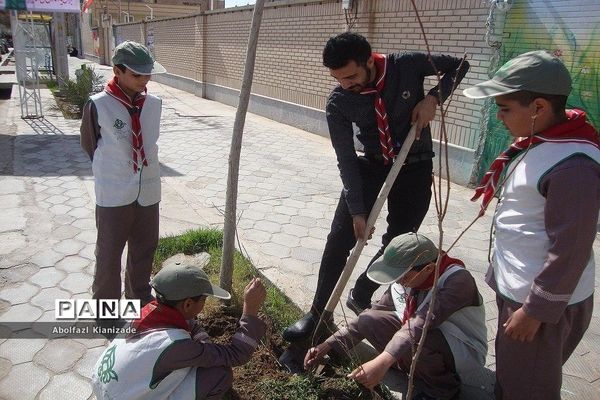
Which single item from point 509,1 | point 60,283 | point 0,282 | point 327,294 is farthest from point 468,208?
point 0,282

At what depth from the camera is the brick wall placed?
5484mm

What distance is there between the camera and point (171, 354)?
5.52 feet

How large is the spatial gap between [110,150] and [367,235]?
142cm

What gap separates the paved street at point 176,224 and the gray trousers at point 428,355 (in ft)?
0.51

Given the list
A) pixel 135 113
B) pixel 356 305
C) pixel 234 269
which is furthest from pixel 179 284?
pixel 234 269

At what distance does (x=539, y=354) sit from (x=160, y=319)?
1.36 metres

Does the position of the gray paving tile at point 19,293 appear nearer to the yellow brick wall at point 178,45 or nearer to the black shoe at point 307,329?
the black shoe at point 307,329

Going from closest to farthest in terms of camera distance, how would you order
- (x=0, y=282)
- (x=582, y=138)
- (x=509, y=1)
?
(x=582, y=138)
(x=0, y=282)
(x=509, y=1)

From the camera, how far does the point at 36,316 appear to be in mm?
2807

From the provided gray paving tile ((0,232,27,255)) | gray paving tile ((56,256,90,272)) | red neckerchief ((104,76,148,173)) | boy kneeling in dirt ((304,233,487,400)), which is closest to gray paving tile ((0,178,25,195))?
gray paving tile ((0,232,27,255))

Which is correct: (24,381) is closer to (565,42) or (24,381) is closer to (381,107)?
(381,107)

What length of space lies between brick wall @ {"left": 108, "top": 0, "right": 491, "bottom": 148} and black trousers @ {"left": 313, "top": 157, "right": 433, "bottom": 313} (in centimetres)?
332

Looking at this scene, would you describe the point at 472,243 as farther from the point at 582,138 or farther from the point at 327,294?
the point at 582,138

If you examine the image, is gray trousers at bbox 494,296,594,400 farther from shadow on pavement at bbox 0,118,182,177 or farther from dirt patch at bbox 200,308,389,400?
shadow on pavement at bbox 0,118,182,177
